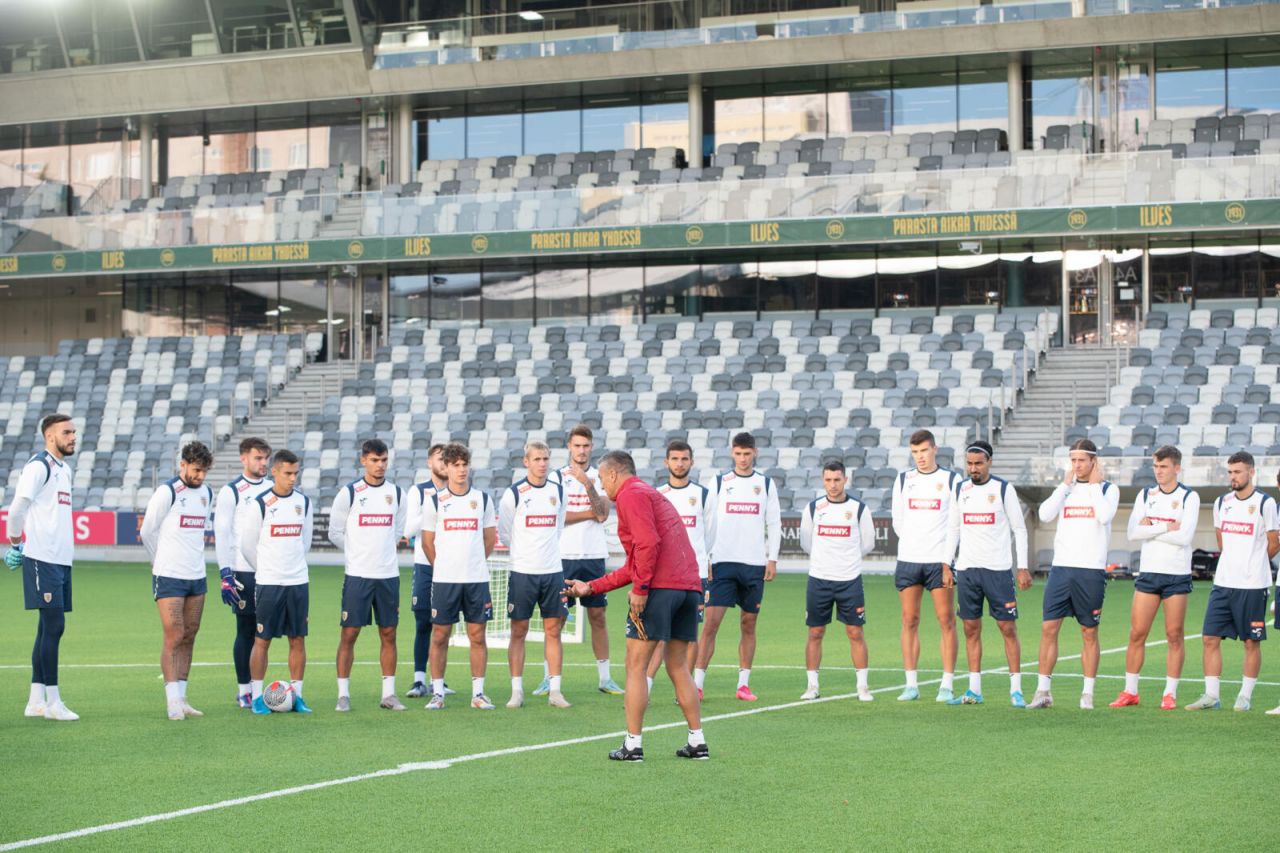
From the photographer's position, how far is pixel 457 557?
13320 millimetres

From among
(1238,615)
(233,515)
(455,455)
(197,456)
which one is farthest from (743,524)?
(197,456)

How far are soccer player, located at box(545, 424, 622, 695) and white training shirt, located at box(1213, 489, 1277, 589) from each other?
5203 mm

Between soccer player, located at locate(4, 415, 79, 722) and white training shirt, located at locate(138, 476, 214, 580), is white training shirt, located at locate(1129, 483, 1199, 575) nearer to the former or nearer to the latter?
white training shirt, located at locate(138, 476, 214, 580)

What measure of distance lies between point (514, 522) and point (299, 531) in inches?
69.7

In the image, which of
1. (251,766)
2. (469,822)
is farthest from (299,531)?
(469,822)

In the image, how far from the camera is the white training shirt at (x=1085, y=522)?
13195 mm

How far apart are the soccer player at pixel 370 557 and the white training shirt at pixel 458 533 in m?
0.33

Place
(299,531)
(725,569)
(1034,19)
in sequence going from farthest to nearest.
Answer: (1034,19) < (725,569) < (299,531)

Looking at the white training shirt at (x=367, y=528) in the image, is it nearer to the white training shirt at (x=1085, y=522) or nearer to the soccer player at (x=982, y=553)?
the soccer player at (x=982, y=553)

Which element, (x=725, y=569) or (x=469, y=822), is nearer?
(x=469, y=822)

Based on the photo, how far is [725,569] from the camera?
14203 millimetres

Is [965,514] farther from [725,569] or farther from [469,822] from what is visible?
[469,822]

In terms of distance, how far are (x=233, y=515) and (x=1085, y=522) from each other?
6.98 m

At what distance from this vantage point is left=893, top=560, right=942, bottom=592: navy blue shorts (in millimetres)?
13547
